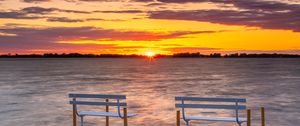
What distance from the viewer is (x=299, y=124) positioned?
18.7 meters

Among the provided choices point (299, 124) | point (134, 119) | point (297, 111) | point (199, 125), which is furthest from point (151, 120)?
point (297, 111)

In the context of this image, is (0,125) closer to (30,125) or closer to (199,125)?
(30,125)

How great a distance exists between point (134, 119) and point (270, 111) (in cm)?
791

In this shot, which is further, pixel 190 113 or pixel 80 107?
pixel 80 107

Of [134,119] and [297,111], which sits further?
[297,111]

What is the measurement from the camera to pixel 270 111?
23609 millimetres

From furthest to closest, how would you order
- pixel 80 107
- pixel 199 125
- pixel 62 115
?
pixel 80 107 → pixel 62 115 → pixel 199 125

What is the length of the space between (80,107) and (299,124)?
1166cm

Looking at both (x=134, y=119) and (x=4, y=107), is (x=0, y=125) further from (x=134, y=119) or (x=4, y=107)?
(x=4, y=107)

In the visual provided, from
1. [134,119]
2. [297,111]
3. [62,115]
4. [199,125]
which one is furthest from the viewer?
[297,111]

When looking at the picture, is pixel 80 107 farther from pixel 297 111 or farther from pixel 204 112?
pixel 297 111

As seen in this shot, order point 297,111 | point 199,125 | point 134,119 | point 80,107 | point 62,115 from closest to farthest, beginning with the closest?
point 199,125
point 134,119
point 62,115
point 297,111
point 80,107

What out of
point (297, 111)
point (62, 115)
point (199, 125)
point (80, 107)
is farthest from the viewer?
point (80, 107)

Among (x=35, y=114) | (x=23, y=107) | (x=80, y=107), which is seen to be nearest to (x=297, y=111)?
(x=80, y=107)
